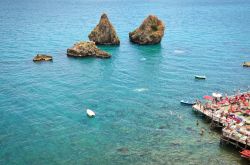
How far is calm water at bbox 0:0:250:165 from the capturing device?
199ft

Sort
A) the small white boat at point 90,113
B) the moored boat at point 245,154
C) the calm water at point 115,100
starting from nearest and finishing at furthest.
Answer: the moored boat at point 245,154, the calm water at point 115,100, the small white boat at point 90,113

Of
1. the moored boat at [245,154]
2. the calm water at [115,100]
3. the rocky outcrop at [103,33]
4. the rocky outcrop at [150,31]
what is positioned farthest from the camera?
the rocky outcrop at [150,31]

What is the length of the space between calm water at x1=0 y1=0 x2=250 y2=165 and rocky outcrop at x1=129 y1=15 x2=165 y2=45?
3565 millimetres

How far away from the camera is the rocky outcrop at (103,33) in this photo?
430ft

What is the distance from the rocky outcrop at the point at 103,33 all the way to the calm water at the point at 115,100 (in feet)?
16.5

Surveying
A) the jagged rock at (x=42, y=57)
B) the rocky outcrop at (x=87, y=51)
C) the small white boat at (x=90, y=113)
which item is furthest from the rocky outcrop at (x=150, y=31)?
the small white boat at (x=90, y=113)

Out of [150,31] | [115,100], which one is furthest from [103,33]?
[115,100]

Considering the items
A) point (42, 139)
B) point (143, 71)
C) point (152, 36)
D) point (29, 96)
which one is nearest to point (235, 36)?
point (152, 36)

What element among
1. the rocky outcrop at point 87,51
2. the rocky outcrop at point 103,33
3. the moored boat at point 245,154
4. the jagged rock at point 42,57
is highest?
the rocky outcrop at point 103,33

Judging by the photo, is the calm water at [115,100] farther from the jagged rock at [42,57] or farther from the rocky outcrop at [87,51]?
the rocky outcrop at [87,51]

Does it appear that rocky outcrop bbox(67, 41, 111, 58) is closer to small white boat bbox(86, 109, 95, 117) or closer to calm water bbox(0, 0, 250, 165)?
calm water bbox(0, 0, 250, 165)

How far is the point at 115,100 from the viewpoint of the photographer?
82.4 meters

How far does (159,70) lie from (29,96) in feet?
124

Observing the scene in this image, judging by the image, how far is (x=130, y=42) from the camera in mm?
141375
